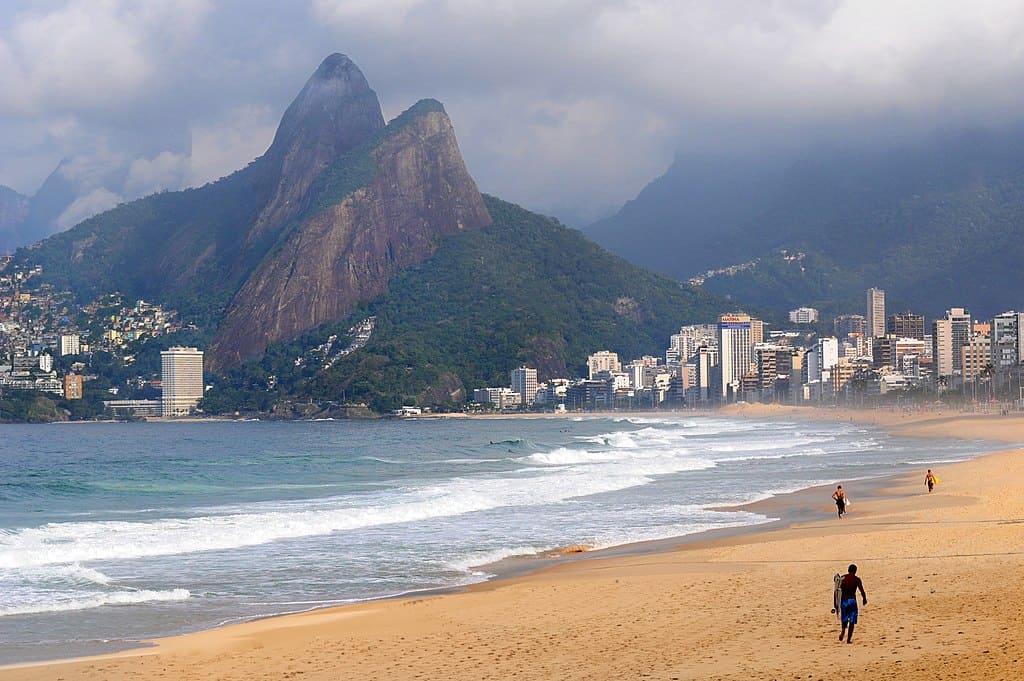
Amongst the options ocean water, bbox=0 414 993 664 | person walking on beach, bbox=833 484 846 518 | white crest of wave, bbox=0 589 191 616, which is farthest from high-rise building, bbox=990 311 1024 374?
white crest of wave, bbox=0 589 191 616

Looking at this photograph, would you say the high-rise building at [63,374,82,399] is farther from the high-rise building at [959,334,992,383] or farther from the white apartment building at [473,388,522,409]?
the high-rise building at [959,334,992,383]

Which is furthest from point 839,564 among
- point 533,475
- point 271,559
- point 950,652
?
point 533,475

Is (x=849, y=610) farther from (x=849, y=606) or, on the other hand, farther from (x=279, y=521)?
(x=279, y=521)

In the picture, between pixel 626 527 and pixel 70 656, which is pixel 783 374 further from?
pixel 70 656

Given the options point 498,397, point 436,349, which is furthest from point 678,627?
point 436,349

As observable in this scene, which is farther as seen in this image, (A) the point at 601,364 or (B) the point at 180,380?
(A) the point at 601,364

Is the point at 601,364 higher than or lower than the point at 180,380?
higher

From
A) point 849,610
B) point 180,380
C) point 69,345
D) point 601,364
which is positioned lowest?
point 849,610

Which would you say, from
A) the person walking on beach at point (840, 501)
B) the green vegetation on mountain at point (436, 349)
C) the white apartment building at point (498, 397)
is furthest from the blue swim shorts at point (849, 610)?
the white apartment building at point (498, 397)
